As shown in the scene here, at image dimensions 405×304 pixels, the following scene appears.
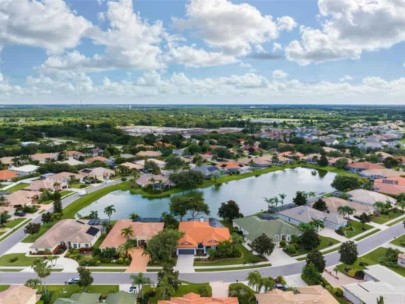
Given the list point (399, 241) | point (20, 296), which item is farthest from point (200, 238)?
point (399, 241)

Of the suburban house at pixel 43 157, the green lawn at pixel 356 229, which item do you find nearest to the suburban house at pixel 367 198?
the green lawn at pixel 356 229

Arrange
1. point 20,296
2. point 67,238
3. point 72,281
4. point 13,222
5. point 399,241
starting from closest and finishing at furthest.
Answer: point 20,296 < point 72,281 < point 67,238 < point 399,241 < point 13,222

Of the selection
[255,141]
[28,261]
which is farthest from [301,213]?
[255,141]

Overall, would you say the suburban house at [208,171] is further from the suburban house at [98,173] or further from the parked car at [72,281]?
the parked car at [72,281]

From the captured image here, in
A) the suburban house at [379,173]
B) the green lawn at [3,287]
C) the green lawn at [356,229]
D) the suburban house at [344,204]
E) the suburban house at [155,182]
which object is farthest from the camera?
the suburban house at [379,173]

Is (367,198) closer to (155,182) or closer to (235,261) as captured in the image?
(235,261)

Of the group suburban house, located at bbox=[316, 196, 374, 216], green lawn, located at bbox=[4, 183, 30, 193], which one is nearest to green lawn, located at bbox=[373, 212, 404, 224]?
suburban house, located at bbox=[316, 196, 374, 216]
